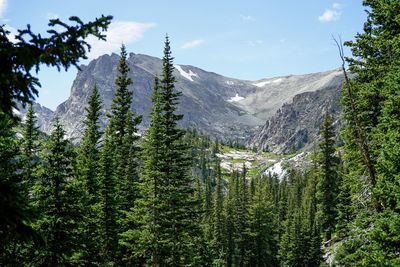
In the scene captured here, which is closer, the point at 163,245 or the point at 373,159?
the point at 373,159

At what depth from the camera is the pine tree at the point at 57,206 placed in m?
19.0

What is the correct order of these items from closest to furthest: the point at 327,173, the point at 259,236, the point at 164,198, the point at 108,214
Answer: the point at 164,198 → the point at 108,214 → the point at 327,173 → the point at 259,236

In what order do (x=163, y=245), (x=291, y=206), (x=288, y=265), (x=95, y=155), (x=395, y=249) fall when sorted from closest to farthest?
(x=395, y=249) → (x=163, y=245) → (x=95, y=155) → (x=288, y=265) → (x=291, y=206)

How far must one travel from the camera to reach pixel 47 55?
653 cm

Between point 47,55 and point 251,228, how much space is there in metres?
73.5

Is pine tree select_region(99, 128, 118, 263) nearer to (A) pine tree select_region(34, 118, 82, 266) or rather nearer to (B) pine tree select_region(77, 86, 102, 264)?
(B) pine tree select_region(77, 86, 102, 264)

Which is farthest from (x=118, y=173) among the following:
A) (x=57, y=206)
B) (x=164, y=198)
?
(x=57, y=206)

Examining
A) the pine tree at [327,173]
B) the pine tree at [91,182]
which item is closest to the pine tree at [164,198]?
the pine tree at [91,182]

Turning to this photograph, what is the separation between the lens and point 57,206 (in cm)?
1959

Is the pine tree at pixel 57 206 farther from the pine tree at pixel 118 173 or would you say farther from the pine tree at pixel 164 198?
the pine tree at pixel 118 173

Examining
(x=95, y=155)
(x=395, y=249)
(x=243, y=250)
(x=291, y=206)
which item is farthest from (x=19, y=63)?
(x=291, y=206)

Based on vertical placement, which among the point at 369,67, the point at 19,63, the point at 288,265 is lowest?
the point at 288,265

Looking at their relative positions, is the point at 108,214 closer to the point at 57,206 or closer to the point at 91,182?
the point at 91,182

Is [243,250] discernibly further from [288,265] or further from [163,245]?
[163,245]
